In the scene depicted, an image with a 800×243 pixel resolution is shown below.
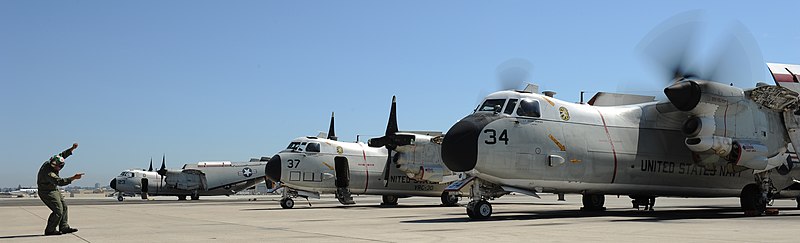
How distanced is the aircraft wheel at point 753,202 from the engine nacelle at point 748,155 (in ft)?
2.35

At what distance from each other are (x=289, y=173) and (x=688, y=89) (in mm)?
17305

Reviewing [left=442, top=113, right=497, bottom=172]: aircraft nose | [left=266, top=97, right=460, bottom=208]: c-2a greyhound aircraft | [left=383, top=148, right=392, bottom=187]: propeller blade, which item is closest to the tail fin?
[left=442, top=113, right=497, bottom=172]: aircraft nose

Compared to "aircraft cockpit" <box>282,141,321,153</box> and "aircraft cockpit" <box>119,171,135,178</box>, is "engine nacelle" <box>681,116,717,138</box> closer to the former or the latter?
"aircraft cockpit" <box>282,141,321,153</box>

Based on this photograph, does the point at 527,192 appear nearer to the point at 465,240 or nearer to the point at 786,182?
the point at 465,240

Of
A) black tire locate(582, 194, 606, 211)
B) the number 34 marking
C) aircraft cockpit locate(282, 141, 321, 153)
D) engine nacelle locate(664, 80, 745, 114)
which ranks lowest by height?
black tire locate(582, 194, 606, 211)

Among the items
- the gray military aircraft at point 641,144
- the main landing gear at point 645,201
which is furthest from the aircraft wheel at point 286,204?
the main landing gear at point 645,201

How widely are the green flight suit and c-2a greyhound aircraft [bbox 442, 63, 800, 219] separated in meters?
9.26

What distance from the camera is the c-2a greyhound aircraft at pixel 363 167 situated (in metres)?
31.4

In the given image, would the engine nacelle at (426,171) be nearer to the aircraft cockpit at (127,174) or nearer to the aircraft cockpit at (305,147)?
the aircraft cockpit at (305,147)


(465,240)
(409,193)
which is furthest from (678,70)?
(409,193)

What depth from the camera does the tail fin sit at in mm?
20656

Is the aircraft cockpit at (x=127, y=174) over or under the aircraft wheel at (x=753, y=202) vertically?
under

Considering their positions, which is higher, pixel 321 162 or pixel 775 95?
pixel 775 95

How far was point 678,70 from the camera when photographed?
70.8 feet
